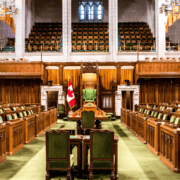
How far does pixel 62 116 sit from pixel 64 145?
9.69 m

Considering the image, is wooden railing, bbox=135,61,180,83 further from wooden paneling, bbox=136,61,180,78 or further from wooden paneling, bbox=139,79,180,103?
wooden paneling, bbox=139,79,180,103

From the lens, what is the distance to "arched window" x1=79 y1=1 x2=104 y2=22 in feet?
72.0

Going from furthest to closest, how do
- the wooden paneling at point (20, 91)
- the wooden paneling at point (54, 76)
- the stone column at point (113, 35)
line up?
the stone column at point (113, 35) → the wooden paneling at point (54, 76) → the wooden paneling at point (20, 91)

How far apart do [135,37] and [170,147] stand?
15.5m

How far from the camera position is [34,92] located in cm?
1366

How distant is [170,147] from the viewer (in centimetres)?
412

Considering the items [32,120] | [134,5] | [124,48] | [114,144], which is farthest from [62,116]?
[134,5]

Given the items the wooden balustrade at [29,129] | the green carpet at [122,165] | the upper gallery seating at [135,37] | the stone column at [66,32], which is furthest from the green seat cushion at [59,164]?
the upper gallery seating at [135,37]

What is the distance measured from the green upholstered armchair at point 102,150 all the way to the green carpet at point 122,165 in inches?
18.1

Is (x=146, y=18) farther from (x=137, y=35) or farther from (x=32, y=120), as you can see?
(x=32, y=120)

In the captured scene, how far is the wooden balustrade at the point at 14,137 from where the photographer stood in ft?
16.8

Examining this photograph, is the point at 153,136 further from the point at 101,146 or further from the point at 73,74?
the point at 73,74

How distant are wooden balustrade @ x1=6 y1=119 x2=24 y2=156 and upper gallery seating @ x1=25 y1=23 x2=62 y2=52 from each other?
11.6m

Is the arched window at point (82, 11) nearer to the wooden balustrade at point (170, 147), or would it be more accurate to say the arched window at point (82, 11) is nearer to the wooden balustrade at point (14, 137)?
the wooden balustrade at point (14, 137)
